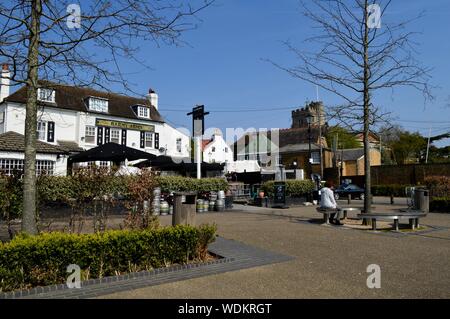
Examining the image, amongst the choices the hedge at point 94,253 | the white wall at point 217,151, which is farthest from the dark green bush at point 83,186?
the white wall at point 217,151

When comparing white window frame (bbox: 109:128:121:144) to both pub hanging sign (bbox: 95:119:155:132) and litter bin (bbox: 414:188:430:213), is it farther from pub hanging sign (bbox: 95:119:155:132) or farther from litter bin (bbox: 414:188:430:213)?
litter bin (bbox: 414:188:430:213)

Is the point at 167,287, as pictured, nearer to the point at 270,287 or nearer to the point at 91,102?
the point at 270,287

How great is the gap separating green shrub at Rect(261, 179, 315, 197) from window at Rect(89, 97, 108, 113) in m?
18.0

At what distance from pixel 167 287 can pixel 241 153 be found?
61.9 m

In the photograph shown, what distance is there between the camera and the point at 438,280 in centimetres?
600

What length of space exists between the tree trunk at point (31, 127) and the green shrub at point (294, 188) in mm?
16176

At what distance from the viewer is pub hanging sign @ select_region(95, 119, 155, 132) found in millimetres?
32719

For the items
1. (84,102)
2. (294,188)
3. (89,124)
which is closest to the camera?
(294,188)

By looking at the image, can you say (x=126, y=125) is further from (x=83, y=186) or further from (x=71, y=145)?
(x=83, y=186)

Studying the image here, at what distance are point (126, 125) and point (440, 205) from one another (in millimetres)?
25983

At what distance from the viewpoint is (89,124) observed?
105ft

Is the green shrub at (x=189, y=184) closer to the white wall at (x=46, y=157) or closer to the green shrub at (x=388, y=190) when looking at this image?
the white wall at (x=46, y=157)

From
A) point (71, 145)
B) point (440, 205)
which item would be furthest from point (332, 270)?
point (71, 145)
